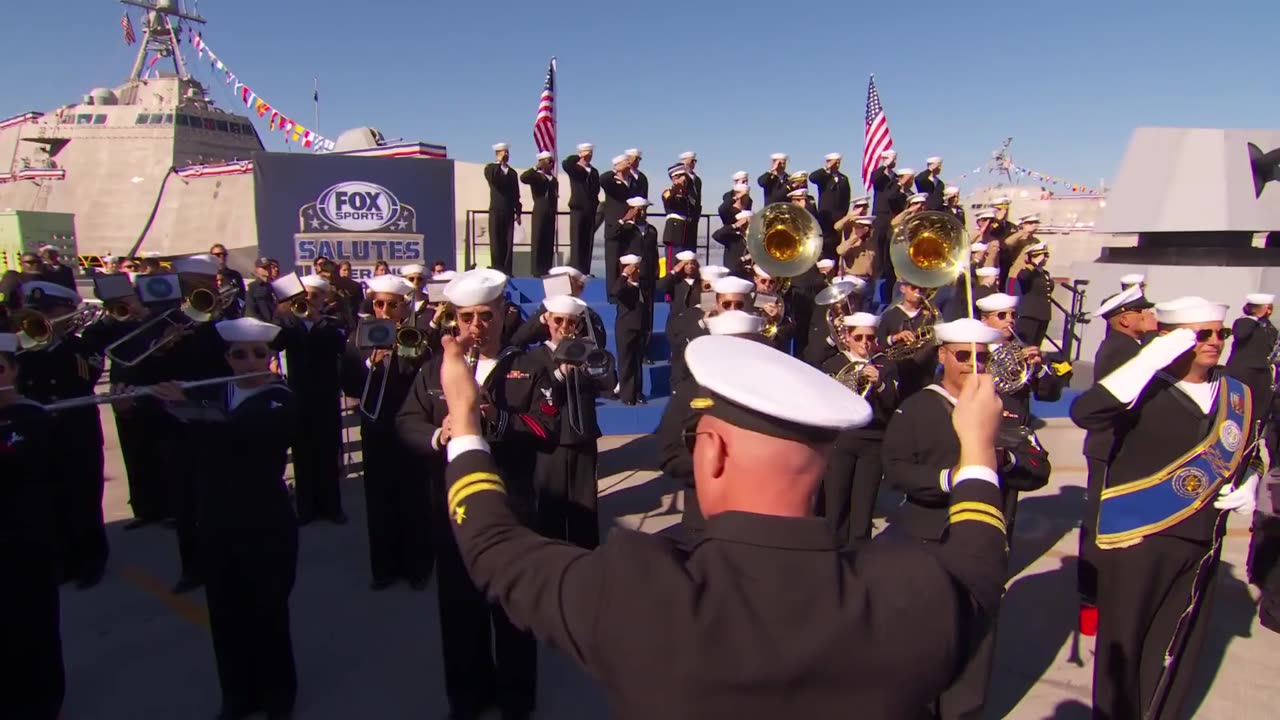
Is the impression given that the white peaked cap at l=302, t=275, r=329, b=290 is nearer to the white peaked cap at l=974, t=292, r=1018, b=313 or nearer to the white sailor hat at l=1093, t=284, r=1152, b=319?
the white peaked cap at l=974, t=292, r=1018, b=313

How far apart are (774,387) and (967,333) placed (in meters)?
2.23

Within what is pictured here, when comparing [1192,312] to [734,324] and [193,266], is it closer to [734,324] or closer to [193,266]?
[734,324]

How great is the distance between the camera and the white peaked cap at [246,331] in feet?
11.4

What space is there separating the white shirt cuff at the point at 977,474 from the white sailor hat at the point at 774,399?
33cm

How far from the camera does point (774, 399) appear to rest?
127 cm

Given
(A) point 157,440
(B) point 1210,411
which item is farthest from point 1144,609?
(A) point 157,440

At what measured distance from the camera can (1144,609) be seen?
319 cm

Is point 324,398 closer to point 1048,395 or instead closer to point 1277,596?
point 1048,395

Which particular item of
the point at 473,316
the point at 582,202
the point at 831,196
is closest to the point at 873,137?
the point at 831,196

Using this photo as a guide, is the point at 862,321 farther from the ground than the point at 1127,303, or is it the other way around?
the point at 1127,303

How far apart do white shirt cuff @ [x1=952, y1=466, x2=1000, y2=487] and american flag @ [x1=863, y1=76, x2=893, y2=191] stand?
12.8 metres

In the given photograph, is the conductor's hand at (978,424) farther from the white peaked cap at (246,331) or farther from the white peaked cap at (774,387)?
the white peaked cap at (246,331)

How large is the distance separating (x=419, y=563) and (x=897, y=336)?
144 inches

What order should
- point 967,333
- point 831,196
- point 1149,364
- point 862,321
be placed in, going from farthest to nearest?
point 831,196 < point 862,321 < point 967,333 < point 1149,364
